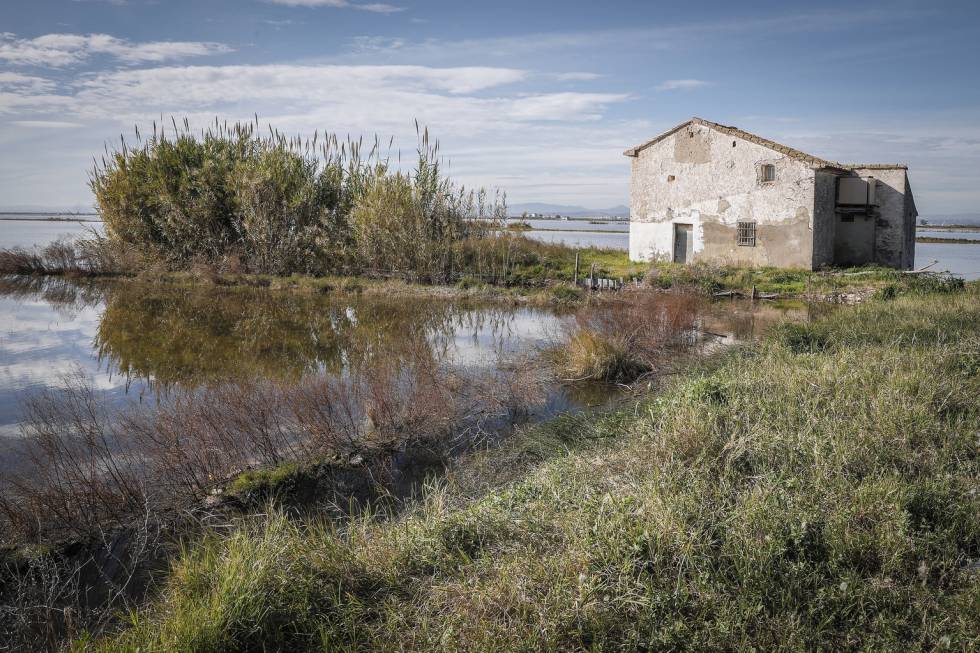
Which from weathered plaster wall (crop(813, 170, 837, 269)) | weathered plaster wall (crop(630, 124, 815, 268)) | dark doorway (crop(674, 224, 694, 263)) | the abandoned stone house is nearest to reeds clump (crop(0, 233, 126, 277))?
weathered plaster wall (crop(630, 124, 815, 268))

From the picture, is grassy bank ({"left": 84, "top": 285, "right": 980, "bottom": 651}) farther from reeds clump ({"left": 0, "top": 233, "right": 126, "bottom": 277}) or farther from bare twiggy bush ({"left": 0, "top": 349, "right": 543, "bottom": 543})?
reeds clump ({"left": 0, "top": 233, "right": 126, "bottom": 277})

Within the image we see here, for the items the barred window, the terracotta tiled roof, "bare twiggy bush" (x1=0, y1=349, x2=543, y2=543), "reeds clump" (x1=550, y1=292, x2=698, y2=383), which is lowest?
"bare twiggy bush" (x1=0, y1=349, x2=543, y2=543)

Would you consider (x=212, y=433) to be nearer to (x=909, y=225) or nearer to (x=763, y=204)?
(x=763, y=204)

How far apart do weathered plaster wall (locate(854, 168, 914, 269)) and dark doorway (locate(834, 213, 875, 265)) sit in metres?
0.26

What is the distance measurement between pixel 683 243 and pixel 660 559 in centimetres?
2702

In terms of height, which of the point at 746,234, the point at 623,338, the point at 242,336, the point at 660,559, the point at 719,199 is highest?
the point at 719,199

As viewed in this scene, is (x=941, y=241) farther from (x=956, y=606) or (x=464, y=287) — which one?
(x=956, y=606)

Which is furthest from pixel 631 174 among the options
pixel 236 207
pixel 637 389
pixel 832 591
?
pixel 832 591

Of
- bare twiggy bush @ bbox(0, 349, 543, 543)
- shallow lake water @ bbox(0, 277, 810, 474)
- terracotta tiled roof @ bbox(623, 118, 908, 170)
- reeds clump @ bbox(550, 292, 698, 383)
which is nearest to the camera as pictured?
bare twiggy bush @ bbox(0, 349, 543, 543)

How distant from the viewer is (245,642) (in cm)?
453

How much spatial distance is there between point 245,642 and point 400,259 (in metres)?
23.4

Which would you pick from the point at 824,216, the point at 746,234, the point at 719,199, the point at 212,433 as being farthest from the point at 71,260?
the point at 824,216

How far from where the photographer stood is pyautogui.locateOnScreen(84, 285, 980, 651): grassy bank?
14.5 feet

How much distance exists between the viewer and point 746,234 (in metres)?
28.3
